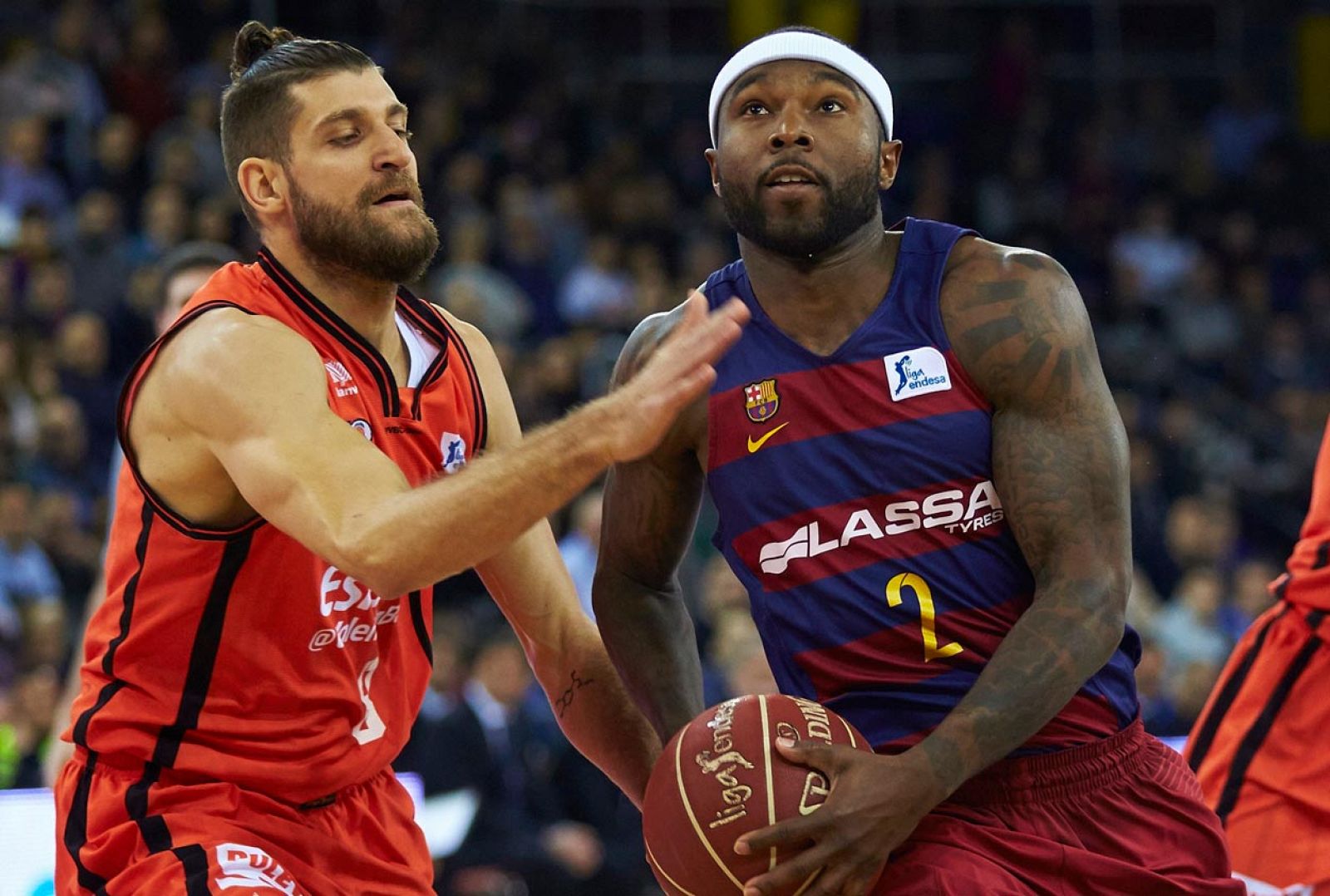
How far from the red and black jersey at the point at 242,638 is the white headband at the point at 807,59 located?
1.07 metres

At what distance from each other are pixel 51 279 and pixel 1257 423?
9.56 metres

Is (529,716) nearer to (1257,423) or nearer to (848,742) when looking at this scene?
(848,742)

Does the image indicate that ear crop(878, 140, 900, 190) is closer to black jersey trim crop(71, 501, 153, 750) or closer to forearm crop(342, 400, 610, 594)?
forearm crop(342, 400, 610, 594)

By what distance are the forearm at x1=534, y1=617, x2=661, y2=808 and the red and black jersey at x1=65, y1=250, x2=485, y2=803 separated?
69 cm

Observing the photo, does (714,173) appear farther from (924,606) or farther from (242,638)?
(242,638)

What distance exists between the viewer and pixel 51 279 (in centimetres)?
1078

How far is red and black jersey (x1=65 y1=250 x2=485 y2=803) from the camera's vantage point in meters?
4.01

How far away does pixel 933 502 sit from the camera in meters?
3.96

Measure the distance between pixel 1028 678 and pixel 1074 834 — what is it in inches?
15.4

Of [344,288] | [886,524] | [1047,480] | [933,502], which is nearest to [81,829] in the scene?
[344,288]

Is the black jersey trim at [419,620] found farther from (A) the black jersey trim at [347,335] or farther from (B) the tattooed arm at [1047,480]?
(B) the tattooed arm at [1047,480]

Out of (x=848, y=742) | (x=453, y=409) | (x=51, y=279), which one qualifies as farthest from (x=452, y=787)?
(x=848, y=742)

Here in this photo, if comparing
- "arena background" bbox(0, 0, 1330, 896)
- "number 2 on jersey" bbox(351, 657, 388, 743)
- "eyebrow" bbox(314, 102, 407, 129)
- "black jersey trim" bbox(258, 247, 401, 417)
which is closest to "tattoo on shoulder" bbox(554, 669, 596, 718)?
"number 2 on jersey" bbox(351, 657, 388, 743)

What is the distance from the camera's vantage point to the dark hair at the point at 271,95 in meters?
4.30
